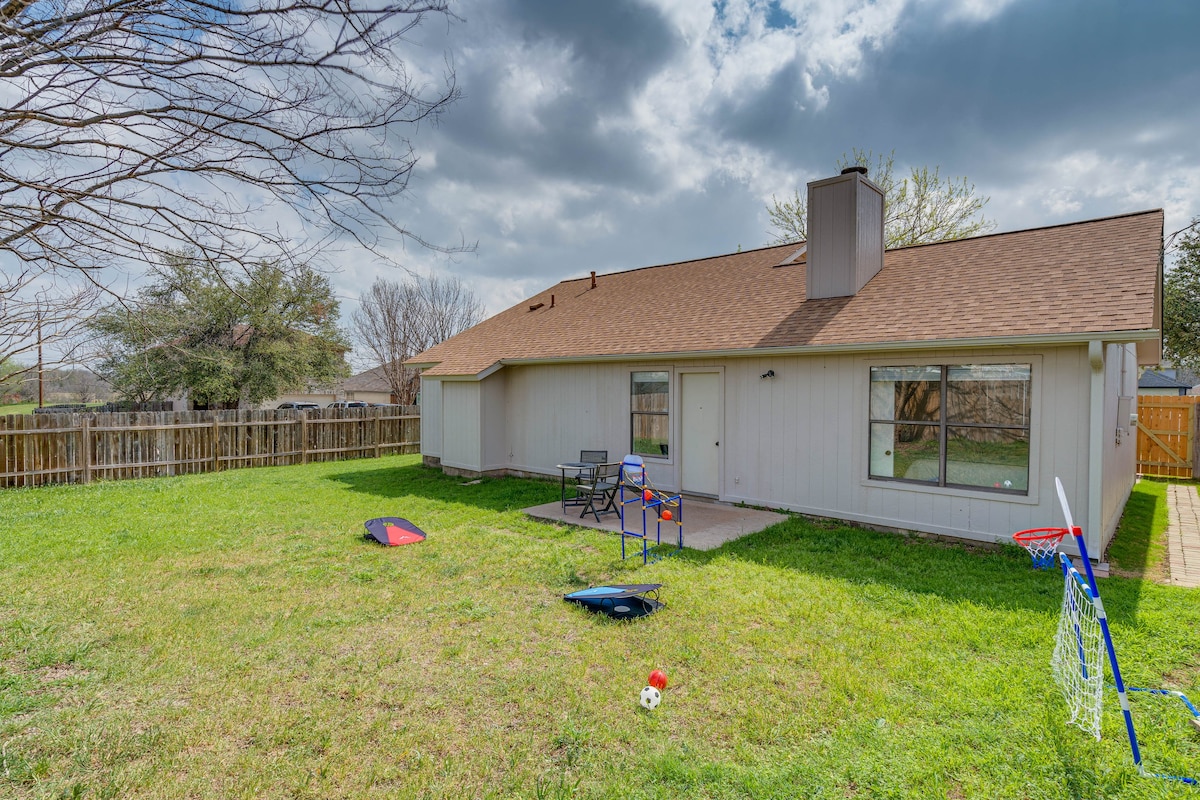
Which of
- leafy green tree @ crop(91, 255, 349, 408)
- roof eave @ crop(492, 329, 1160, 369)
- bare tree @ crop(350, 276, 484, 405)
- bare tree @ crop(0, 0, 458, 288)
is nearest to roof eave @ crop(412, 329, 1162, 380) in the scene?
roof eave @ crop(492, 329, 1160, 369)

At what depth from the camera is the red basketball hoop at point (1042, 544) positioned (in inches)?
223

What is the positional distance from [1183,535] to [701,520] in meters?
6.27

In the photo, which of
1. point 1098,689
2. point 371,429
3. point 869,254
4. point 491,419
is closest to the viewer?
point 1098,689

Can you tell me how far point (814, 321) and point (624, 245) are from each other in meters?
11.1

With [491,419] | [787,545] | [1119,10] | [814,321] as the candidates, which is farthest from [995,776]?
[491,419]

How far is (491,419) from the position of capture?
12.1m

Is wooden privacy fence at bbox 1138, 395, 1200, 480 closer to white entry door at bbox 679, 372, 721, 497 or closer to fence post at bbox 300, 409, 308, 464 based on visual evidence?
white entry door at bbox 679, 372, 721, 497

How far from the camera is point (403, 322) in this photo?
955 inches

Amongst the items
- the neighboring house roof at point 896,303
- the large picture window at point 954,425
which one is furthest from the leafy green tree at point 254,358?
the large picture window at point 954,425

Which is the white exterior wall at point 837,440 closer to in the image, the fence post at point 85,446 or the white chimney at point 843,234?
the white chimney at point 843,234

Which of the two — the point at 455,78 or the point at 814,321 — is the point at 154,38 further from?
the point at 814,321

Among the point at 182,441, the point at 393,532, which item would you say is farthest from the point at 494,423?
the point at 182,441

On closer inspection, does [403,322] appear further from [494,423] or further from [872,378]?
[872,378]

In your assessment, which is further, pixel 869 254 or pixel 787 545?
pixel 869 254
